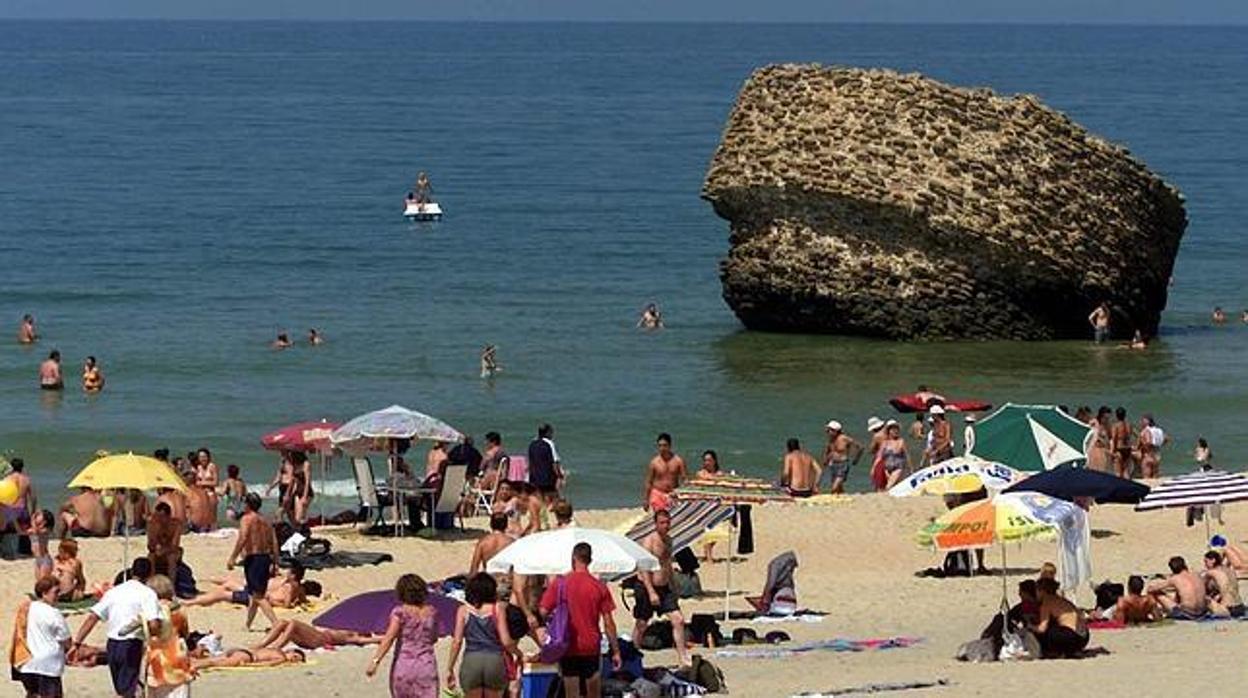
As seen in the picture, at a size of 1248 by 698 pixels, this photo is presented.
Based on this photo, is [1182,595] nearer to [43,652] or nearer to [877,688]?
[877,688]

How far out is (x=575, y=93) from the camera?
137250 millimetres

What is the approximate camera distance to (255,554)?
20.1m

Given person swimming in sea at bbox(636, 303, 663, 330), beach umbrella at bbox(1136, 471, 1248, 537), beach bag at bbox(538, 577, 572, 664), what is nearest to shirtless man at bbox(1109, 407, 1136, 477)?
beach umbrella at bbox(1136, 471, 1248, 537)

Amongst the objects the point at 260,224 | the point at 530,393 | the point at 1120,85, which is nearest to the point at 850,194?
the point at 530,393

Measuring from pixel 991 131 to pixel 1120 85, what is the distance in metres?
109

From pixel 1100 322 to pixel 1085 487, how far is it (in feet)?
63.8

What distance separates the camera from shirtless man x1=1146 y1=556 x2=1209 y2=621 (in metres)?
19.5

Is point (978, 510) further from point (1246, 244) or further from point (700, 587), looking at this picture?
point (1246, 244)

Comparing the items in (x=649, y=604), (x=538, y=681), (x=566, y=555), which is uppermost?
(x=566, y=555)

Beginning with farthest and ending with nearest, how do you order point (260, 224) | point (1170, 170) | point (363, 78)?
point (363, 78), point (1170, 170), point (260, 224)

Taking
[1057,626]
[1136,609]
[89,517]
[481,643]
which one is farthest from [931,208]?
[481,643]

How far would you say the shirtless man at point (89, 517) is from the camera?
2383cm

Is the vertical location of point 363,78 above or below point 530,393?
above

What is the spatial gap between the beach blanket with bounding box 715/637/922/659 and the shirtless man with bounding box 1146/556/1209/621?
80.6 inches
